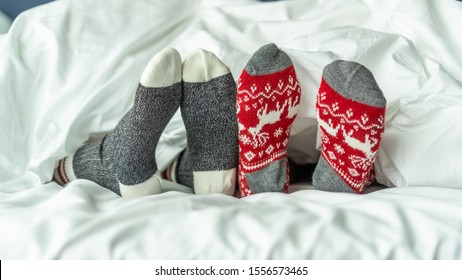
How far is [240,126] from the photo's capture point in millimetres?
749

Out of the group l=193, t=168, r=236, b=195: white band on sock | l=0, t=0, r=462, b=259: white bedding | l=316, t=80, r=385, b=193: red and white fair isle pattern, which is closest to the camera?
l=0, t=0, r=462, b=259: white bedding

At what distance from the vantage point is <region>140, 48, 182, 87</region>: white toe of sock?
721mm

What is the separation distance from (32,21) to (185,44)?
0.28 m

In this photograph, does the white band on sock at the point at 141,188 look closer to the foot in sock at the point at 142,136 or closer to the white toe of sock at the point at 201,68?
the foot in sock at the point at 142,136

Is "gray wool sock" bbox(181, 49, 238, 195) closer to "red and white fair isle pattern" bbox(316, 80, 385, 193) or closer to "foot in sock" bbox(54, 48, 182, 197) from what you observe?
"foot in sock" bbox(54, 48, 182, 197)

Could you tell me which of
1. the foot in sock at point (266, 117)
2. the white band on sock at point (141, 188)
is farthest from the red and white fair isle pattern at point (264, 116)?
the white band on sock at point (141, 188)

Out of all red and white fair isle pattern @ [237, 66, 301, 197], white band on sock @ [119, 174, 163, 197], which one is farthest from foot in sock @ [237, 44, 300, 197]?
white band on sock @ [119, 174, 163, 197]

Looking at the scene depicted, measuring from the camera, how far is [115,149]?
2.55 feet

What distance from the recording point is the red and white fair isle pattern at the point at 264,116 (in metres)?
0.72

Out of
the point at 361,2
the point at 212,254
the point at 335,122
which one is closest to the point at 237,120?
the point at 335,122

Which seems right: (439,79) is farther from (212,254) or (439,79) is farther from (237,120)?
(212,254)

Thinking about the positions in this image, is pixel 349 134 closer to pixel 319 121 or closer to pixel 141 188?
pixel 319 121

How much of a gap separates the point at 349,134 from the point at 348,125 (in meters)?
0.01

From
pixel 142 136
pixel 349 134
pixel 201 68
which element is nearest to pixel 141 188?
pixel 142 136
